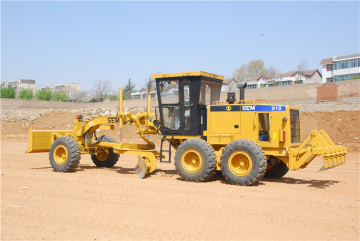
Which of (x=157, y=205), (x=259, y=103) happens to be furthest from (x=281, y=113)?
(x=157, y=205)

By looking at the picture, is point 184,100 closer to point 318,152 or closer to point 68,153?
point 318,152

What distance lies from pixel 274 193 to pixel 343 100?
22784 mm

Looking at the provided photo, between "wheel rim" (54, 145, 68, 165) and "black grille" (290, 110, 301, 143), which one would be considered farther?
"wheel rim" (54, 145, 68, 165)

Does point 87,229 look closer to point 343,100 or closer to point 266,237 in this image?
point 266,237

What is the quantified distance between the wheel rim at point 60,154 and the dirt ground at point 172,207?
74 cm

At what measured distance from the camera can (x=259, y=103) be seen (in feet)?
30.3

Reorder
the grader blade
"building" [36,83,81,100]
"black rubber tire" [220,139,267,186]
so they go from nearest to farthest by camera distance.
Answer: the grader blade < "black rubber tire" [220,139,267,186] < "building" [36,83,81,100]

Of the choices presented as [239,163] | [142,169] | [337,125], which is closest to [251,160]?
[239,163]

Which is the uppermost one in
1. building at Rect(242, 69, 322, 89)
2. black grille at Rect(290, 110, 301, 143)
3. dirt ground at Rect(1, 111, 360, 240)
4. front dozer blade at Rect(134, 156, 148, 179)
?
building at Rect(242, 69, 322, 89)

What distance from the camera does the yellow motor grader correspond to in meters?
8.53

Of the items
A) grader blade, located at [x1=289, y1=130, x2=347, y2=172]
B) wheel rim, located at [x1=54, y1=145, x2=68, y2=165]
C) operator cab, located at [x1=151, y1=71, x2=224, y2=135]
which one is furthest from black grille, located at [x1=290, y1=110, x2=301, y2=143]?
wheel rim, located at [x1=54, y1=145, x2=68, y2=165]

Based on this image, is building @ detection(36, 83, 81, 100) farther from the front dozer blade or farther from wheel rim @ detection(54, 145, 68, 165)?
the front dozer blade

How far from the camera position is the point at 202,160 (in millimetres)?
9016

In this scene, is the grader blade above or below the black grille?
below
